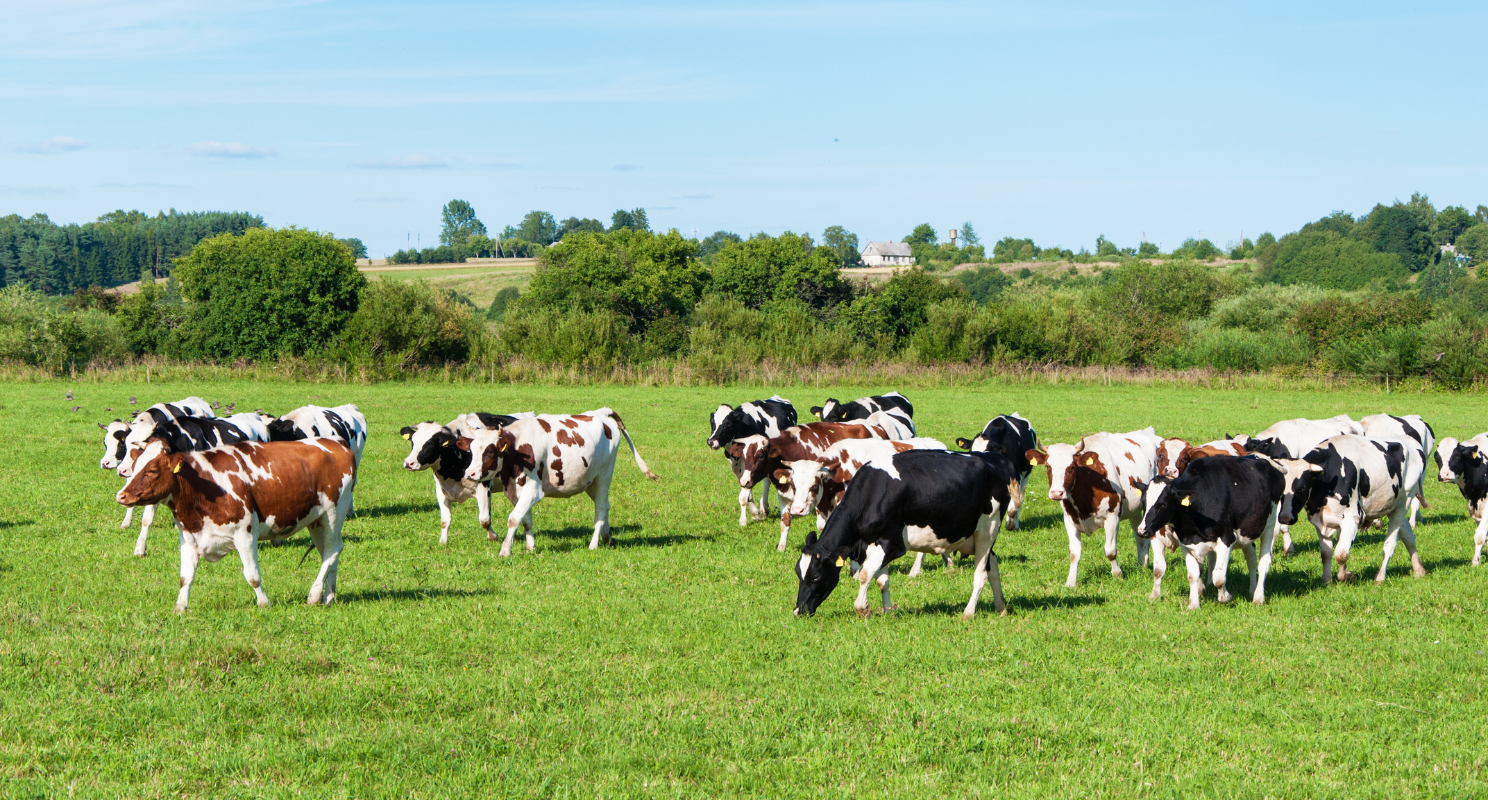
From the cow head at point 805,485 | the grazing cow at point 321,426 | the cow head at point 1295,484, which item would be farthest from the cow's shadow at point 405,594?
the cow head at point 1295,484

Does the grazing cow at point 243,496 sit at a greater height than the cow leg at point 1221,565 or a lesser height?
greater

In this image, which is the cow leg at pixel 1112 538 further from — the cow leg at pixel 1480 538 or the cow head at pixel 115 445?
the cow head at pixel 115 445

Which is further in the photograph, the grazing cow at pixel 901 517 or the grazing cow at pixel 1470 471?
the grazing cow at pixel 1470 471

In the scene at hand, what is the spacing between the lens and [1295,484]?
12836 millimetres

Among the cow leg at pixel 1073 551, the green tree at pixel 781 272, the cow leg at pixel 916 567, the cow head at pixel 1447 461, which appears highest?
the green tree at pixel 781 272

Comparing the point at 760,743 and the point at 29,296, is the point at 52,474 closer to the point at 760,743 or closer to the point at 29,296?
the point at 760,743

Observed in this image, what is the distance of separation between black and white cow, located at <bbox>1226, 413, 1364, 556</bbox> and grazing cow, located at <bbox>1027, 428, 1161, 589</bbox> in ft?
6.61

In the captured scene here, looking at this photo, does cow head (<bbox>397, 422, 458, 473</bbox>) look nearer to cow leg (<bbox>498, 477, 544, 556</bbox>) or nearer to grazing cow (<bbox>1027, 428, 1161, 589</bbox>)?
cow leg (<bbox>498, 477, 544, 556</bbox>)

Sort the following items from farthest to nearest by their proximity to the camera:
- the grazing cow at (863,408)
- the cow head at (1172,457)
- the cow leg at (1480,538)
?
1. the grazing cow at (863,408)
2. the cow head at (1172,457)
3. the cow leg at (1480,538)

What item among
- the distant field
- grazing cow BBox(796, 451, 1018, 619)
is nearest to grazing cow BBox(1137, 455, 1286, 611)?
grazing cow BBox(796, 451, 1018, 619)

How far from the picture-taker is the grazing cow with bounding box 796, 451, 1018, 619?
35.8ft

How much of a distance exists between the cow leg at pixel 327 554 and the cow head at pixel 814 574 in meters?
4.52

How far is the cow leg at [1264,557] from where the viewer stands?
39.1ft

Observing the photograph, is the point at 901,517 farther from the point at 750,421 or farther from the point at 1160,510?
the point at 750,421
